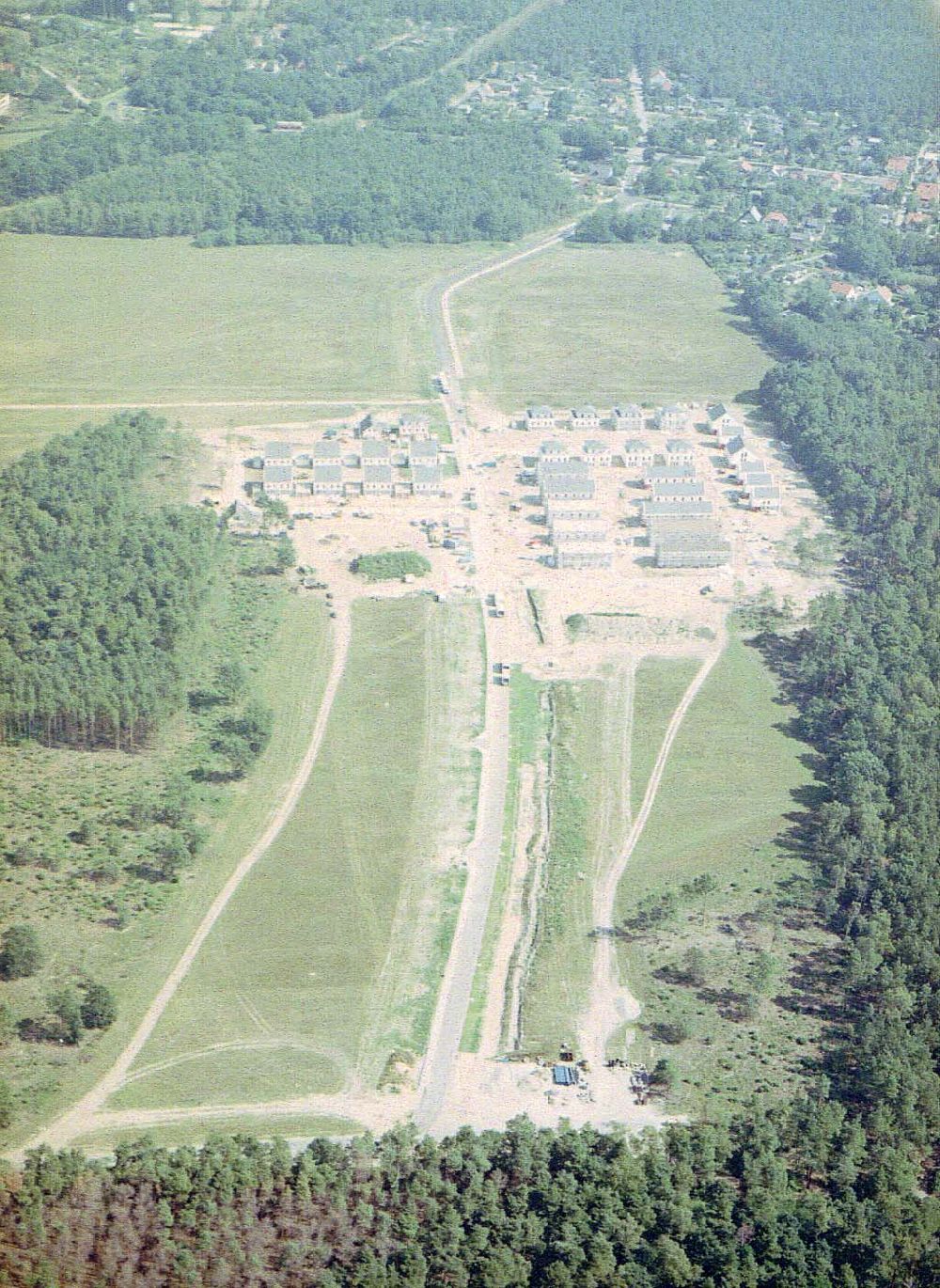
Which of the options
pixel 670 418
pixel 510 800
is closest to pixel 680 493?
pixel 670 418

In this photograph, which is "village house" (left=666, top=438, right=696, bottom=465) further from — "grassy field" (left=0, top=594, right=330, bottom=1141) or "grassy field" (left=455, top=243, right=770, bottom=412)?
"grassy field" (left=0, top=594, right=330, bottom=1141)

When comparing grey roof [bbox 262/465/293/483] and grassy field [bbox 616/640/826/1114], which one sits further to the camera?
grey roof [bbox 262/465/293/483]

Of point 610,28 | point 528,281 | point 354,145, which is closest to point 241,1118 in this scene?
point 528,281

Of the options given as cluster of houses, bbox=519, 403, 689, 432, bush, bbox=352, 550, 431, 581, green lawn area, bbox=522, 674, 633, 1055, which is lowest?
green lawn area, bbox=522, 674, 633, 1055

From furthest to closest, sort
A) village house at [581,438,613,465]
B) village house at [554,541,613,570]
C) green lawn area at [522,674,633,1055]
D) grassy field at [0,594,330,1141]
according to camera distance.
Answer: village house at [581,438,613,465]
village house at [554,541,613,570]
green lawn area at [522,674,633,1055]
grassy field at [0,594,330,1141]

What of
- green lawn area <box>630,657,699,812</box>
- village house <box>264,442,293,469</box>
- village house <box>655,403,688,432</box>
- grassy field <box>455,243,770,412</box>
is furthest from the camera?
grassy field <box>455,243,770,412</box>

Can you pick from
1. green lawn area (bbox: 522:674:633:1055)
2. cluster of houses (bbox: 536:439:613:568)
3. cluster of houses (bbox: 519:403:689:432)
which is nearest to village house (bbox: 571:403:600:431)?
cluster of houses (bbox: 519:403:689:432)

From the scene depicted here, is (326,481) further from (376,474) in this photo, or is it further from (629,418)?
(629,418)
